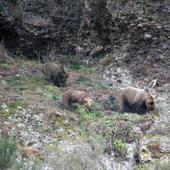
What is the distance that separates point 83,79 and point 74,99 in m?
2.64

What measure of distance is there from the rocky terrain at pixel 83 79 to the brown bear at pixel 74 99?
0.79 ft

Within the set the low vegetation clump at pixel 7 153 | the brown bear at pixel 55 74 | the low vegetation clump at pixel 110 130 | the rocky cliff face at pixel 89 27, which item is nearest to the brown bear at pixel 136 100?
the low vegetation clump at pixel 110 130

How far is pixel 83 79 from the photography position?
805 inches

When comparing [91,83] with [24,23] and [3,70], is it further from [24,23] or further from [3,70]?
[24,23]

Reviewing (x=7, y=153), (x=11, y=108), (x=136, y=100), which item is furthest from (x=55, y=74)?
(x=7, y=153)

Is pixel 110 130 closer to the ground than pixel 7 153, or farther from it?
closer to the ground

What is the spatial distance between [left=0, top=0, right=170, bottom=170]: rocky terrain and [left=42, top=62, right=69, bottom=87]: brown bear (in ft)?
0.69

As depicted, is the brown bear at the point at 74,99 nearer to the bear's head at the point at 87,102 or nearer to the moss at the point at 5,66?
the bear's head at the point at 87,102

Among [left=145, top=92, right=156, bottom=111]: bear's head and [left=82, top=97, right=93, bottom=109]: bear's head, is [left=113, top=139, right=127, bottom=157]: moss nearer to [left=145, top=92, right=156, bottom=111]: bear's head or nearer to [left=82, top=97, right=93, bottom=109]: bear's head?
[left=82, top=97, right=93, bottom=109]: bear's head

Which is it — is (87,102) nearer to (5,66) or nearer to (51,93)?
(51,93)

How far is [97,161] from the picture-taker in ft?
42.3

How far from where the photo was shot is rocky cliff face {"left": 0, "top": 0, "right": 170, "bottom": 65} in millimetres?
21734

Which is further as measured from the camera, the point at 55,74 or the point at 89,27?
the point at 89,27

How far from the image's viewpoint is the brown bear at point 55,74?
64.6ft
